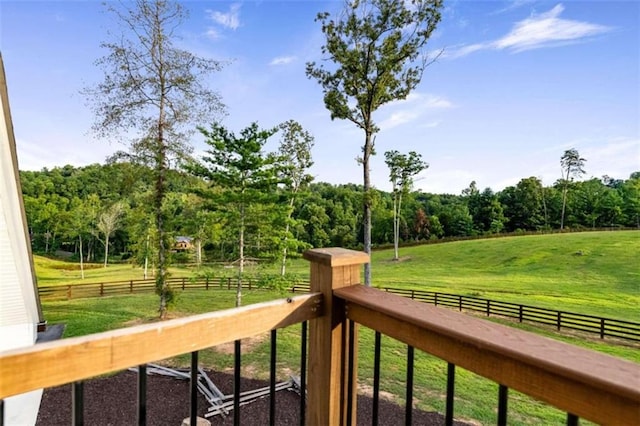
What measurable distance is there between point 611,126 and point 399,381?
17842 mm

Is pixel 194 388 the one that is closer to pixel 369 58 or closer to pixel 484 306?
pixel 369 58

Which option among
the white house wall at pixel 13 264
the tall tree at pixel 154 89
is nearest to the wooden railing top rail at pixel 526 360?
the white house wall at pixel 13 264

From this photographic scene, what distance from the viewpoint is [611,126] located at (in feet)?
54.7

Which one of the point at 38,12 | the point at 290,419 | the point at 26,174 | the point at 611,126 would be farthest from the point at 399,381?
the point at 26,174

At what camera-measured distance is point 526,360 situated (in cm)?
67

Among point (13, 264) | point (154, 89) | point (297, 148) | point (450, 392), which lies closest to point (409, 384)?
point (450, 392)

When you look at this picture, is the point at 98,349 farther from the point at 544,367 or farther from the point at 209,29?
the point at 209,29

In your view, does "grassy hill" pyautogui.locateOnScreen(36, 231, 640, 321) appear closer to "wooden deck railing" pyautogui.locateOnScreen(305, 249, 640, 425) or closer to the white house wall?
the white house wall

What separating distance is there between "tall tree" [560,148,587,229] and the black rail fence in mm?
27308

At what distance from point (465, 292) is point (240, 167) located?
38.9 feet

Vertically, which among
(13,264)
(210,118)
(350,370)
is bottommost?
(13,264)

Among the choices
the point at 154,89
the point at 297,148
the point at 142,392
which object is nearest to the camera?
the point at 142,392

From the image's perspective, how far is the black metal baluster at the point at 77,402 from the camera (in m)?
0.86

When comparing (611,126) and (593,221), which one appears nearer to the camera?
(611,126)
